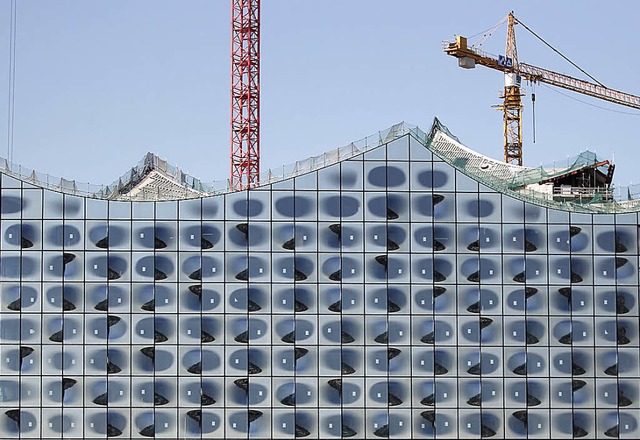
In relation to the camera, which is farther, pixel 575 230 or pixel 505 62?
pixel 505 62

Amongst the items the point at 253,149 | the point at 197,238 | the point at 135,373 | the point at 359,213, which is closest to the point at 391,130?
the point at 359,213

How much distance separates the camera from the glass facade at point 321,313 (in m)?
83.7

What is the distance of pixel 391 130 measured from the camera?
8606cm

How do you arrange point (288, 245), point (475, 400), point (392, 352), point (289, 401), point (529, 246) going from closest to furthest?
point (289, 401) < point (392, 352) < point (475, 400) < point (288, 245) < point (529, 246)

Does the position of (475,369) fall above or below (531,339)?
below

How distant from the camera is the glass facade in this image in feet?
275

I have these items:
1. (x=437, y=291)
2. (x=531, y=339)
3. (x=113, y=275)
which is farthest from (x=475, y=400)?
(x=113, y=275)

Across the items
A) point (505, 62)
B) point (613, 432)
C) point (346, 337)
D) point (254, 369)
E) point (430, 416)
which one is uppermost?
point (505, 62)

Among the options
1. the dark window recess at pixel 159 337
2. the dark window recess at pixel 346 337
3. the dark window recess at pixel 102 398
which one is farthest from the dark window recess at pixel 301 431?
the dark window recess at pixel 102 398

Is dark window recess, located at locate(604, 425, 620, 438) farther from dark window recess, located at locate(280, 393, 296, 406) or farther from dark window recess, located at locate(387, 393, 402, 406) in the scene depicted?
dark window recess, located at locate(280, 393, 296, 406)

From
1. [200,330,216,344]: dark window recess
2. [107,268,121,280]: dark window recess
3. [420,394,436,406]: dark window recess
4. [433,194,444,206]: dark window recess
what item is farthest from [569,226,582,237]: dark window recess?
[107,268,121,280]: dark window recess

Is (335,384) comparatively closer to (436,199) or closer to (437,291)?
(437,291)

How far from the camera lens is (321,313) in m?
84.1

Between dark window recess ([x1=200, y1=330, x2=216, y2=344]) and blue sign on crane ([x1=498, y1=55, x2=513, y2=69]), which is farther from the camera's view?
blue sign on crane ([x1=498, y1=55, x2=513, y2=69])
